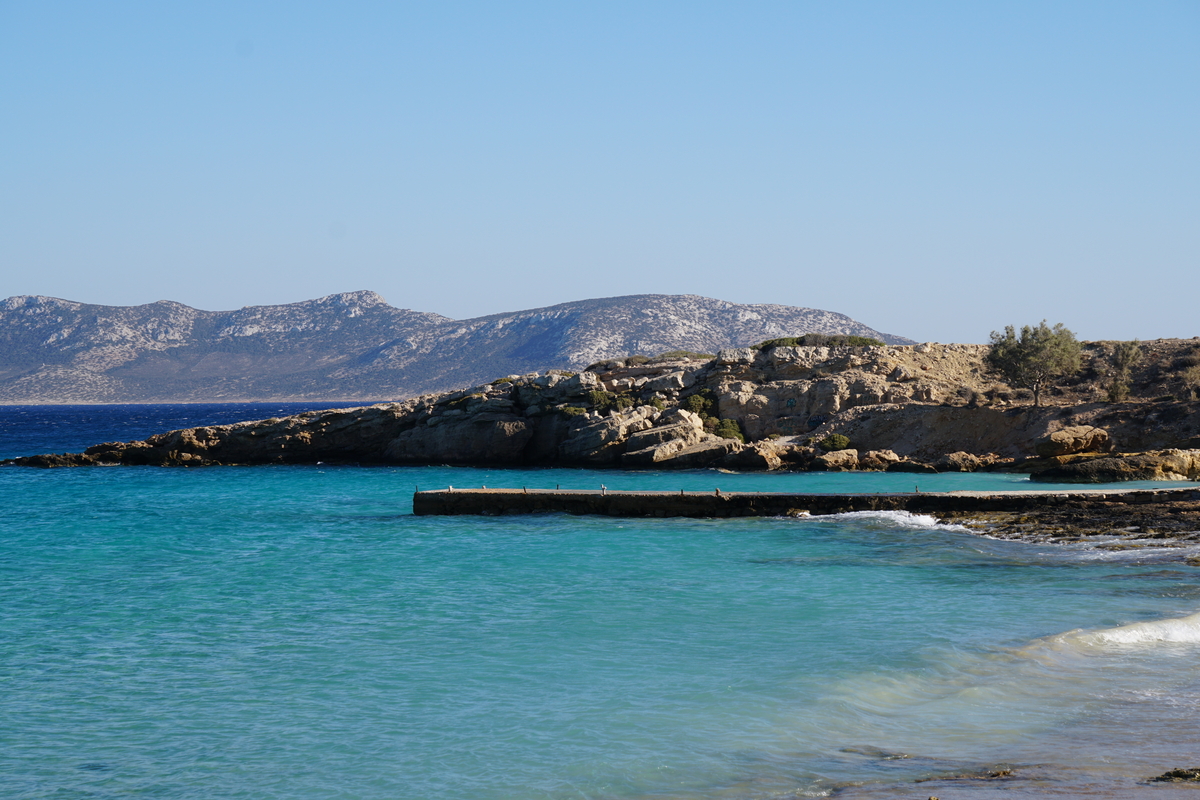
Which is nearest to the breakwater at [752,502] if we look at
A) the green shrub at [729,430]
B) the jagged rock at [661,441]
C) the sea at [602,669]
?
the sea at [602,669]

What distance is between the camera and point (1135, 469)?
36250 mm

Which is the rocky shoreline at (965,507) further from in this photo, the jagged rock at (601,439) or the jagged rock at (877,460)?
the jagged rock at (601,439)

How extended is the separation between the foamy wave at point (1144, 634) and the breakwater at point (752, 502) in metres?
15.1

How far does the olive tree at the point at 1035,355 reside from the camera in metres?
52.3

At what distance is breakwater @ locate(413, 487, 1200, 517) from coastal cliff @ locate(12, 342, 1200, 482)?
42.8ft

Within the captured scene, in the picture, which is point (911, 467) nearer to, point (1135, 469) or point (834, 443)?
point (834, 443)

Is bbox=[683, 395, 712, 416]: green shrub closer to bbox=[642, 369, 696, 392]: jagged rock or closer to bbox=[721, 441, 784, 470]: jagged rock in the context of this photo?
bbox=[642, 369, 696, 392]: jagged rock

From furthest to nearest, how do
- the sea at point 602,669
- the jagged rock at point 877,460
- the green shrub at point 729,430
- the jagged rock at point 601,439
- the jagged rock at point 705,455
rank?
the green shrub at point 729,430 → the jagged rock at point 601,439 → the jagged rock at point 705,455 → the jagged rock at point 877,460 → the sea at point 602,669

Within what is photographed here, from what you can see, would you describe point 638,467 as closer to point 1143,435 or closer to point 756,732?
point 1143,435

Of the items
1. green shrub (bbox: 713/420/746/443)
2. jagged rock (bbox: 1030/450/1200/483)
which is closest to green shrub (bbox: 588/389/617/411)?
green shrub (bbox: 713/420/746/443)

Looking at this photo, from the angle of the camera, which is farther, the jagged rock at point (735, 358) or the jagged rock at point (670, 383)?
the jagged rock at point (735, 358)

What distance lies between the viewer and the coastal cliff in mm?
48344

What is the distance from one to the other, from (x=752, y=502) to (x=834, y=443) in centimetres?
2008

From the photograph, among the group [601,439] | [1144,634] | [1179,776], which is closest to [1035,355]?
[601,439]
